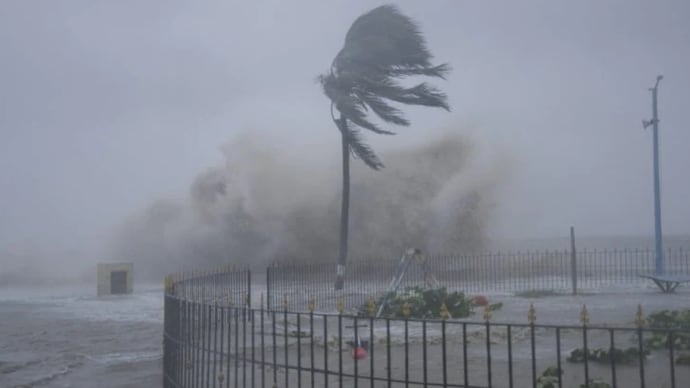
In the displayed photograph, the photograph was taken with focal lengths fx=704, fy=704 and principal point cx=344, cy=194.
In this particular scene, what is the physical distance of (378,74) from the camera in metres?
26.3

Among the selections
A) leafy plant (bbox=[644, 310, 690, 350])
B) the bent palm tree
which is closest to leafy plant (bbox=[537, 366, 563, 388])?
leafy plant (bbox=[644, 310, 690, 350])

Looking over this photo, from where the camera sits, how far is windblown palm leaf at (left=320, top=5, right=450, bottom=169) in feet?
85.0

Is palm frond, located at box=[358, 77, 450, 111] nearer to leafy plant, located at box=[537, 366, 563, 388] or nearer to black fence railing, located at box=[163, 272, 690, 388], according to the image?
black fence railing, located at box=[163, 272, 690, 388]

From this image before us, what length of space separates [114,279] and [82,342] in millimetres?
12518

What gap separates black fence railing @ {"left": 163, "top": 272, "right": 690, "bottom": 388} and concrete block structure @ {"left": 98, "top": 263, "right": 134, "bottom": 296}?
15.0 meters

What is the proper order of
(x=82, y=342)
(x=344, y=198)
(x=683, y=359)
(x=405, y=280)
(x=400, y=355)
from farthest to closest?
(x=344, y=198), (x=405, y=280), (x=82, y=342), (x=400, y=355), (x=683, y=359)

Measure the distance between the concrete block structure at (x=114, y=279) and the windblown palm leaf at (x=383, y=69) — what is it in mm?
9998

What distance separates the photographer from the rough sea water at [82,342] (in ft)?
36.0

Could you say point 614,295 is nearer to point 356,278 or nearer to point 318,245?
point 356,278

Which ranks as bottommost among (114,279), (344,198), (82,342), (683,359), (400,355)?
(82,342)

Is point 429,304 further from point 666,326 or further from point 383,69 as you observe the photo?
point 383,69

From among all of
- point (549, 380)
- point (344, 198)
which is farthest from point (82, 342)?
point (344, 198)

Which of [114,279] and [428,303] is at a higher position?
[428,303]

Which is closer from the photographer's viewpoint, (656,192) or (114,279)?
(656,192)
